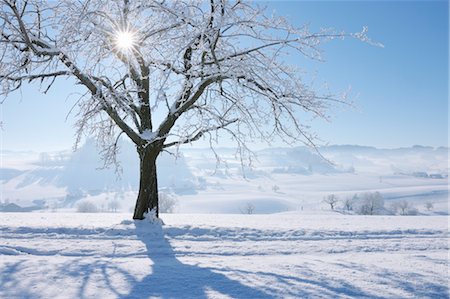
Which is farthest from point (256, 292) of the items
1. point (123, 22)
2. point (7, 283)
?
point (123, 22)

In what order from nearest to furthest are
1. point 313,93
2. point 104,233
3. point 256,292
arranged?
point 256,292 → point 104,233 → point 313,93

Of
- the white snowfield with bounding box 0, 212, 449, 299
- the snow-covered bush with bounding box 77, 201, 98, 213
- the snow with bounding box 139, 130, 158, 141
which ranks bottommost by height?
the snow-covered bush with bounding box 77, 201, 98, 213

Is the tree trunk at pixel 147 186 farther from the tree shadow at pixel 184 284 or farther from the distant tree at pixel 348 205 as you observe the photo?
the distant tree at pixel 348 205

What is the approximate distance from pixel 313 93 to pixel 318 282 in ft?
21.7

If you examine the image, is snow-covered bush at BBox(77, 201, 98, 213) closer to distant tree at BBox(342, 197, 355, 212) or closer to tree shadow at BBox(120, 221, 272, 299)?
tree shadow at BBox(120, 221, 272, 299)

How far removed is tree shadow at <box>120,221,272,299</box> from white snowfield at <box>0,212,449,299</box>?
0.01m

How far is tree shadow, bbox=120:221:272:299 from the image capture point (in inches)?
173

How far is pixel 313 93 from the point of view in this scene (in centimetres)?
1028

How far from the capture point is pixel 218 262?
6.16m

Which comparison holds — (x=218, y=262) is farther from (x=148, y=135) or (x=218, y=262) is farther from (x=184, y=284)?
(x=148, y=135)

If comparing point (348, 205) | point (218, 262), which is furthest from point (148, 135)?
point (348, 205)

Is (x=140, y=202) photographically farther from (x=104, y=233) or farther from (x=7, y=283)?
(x=7, y=283)

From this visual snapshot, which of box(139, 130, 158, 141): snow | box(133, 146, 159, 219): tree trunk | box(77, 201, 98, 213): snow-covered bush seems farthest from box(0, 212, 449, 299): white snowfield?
box(77, 201, 98, 213): snow-covered bush

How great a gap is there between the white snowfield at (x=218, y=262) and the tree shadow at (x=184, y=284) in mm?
14
